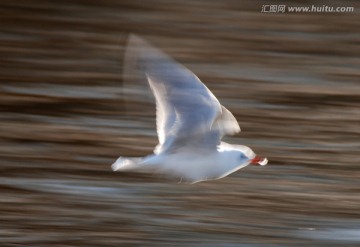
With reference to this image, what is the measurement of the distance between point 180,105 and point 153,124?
2269mm

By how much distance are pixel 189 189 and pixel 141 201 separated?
307 mm

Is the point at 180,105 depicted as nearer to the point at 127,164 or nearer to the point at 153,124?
the point at 127,164

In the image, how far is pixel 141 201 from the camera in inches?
238

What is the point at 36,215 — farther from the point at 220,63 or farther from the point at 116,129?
the point at 220,63

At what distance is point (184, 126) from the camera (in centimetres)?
492

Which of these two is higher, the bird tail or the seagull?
the seagull

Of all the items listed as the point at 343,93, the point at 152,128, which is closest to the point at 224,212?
the point at 152,128

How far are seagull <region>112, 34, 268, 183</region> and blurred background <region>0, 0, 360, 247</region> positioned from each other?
0.14 meters

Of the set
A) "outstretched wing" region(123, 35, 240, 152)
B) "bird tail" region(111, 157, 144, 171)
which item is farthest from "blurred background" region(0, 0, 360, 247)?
"bird tail" region(111, 157, 144, 171)

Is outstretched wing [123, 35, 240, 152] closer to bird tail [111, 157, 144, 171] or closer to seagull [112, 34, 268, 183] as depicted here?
seagull [112, 34, 268, 183]

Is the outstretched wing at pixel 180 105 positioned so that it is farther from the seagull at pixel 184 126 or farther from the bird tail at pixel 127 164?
the bird tail at pixel 127 164

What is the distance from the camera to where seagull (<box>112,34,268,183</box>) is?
4738 mm

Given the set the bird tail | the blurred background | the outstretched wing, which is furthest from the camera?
the blurred background

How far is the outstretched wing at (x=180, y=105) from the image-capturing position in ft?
15.5
